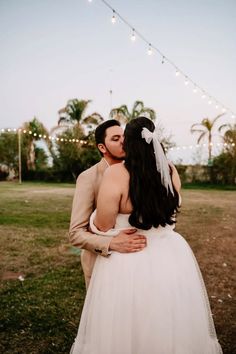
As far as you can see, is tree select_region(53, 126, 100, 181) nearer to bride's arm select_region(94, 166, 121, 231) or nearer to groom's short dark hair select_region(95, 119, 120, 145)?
groom's short dark hair select_region(95, 119, 120, 145)

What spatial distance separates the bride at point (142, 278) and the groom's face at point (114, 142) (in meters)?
0.46

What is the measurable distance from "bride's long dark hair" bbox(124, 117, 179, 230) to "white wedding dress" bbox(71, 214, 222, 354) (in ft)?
0.37

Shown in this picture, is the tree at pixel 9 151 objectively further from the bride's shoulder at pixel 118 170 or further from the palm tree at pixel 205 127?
the bride's shoulder at pixel 118 170

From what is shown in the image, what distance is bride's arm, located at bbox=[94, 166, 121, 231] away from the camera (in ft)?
5.84

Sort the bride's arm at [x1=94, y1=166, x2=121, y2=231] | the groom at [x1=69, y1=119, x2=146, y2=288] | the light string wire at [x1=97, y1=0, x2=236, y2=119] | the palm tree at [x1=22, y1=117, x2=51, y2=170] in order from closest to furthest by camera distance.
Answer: the bride's arm at [x1=94, y1=166, x2=121, y2=231] → the groom at [x1=69, y1=119, x2=146, y2=288] → the light string wire at [x1=97, y1=0, x2=236, y2=119] → the palm tree at [x1=22, y1=117, x2=51, y2=170]

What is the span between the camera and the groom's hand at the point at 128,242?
1.85 metres

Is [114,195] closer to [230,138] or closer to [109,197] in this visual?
[109,197]

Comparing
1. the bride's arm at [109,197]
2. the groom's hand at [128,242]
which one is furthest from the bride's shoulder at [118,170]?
the groom's hand at [128,242]

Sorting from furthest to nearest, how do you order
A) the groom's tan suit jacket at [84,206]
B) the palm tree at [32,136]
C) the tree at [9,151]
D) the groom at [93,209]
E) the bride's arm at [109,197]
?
the tree at [9,151] → the palm tree at [32,136] → the groom's tan suit jacket at [84,206] → the groom at [93,209] → the bride's arm at [109,197]

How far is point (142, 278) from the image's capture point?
1.83 metres

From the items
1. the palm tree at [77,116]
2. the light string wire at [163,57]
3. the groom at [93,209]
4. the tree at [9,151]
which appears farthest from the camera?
the tree at [9,151]

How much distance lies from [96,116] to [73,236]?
93.4ft

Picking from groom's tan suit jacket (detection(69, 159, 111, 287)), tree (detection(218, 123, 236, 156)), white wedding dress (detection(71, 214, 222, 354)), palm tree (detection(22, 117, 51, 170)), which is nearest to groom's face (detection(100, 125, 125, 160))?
groom's tan suit jacket (detection(69, 159, 111, 287))

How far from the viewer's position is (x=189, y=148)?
25.2 metres
